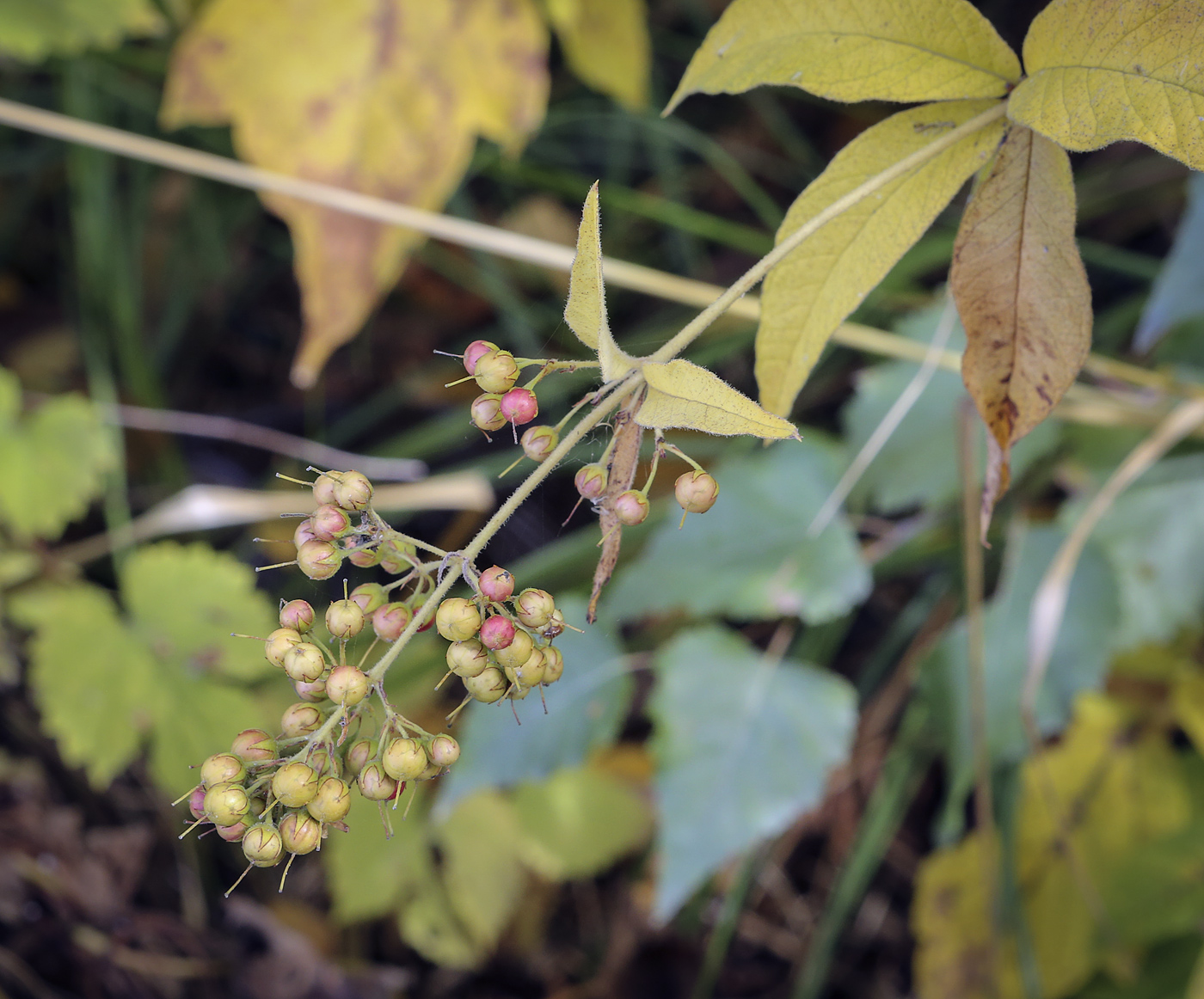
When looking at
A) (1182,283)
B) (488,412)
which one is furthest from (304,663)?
(1182,283)

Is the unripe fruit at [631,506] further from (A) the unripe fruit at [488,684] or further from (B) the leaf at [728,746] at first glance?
(B) the leaf at [728,746]

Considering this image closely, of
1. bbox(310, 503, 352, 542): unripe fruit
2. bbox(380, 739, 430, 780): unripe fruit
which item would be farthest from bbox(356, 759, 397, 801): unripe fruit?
bbox(310, 503, 352, 542): unripe fruit

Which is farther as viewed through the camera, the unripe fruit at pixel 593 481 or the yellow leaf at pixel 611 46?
the yellow leaf at pixel 611 46

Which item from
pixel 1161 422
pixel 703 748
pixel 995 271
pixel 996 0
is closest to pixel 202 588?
pixel 703 748

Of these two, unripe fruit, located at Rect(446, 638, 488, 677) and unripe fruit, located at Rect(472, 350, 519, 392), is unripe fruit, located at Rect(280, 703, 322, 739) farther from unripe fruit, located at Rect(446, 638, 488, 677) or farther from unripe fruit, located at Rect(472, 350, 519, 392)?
unripe fruit, located at Rect(472, 350, 519, 392)

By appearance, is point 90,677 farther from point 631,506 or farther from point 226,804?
point 631,506

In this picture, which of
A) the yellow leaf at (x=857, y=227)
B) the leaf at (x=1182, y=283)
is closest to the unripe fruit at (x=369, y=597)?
the yellow leaf at (x=857, y=227)

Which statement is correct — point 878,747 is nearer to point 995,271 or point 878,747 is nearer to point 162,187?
point 995,271
